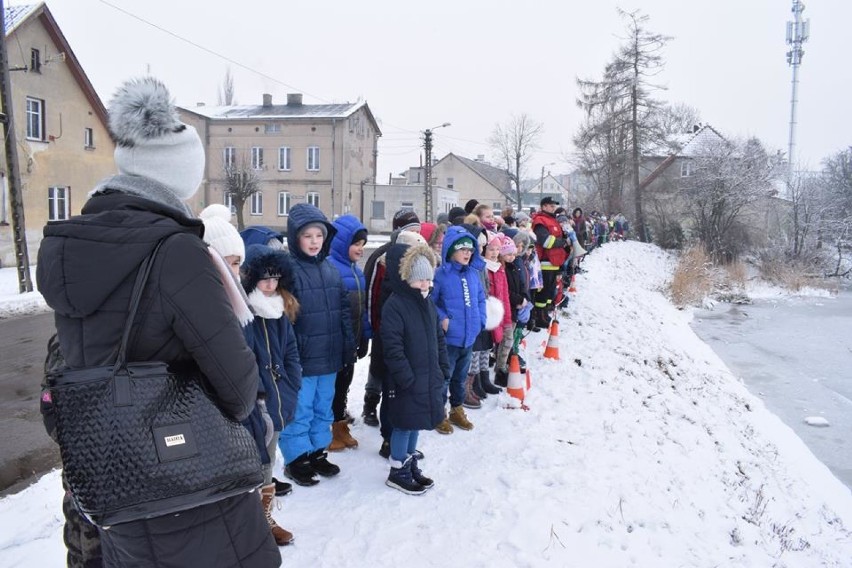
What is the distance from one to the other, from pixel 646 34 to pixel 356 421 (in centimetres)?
4053

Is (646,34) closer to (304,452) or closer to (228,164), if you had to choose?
(228,164)

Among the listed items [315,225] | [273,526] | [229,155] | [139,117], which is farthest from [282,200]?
[139,117]

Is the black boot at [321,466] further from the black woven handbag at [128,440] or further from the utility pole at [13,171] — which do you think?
the utility pole at [13,171]

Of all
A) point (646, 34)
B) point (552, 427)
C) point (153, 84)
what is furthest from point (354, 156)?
point (153, 84)

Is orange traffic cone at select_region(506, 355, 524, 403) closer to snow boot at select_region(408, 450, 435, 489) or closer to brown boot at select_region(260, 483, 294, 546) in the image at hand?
snow boot at select_region(408, 450, 435, 489)

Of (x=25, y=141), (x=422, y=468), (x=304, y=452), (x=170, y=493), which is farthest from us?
(x=25, y=141)

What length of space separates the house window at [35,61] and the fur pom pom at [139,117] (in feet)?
75.4

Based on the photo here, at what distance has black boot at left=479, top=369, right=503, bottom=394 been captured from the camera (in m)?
7.08

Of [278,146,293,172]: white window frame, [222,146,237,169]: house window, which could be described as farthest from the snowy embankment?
[222,146,237,169]: house window

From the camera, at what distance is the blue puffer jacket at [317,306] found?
4.47m

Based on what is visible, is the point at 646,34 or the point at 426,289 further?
the point at 646,34

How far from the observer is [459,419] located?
6066 millimetres

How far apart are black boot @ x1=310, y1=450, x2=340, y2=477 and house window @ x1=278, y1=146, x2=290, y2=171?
39104 mm

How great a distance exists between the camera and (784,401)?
39.9ft
